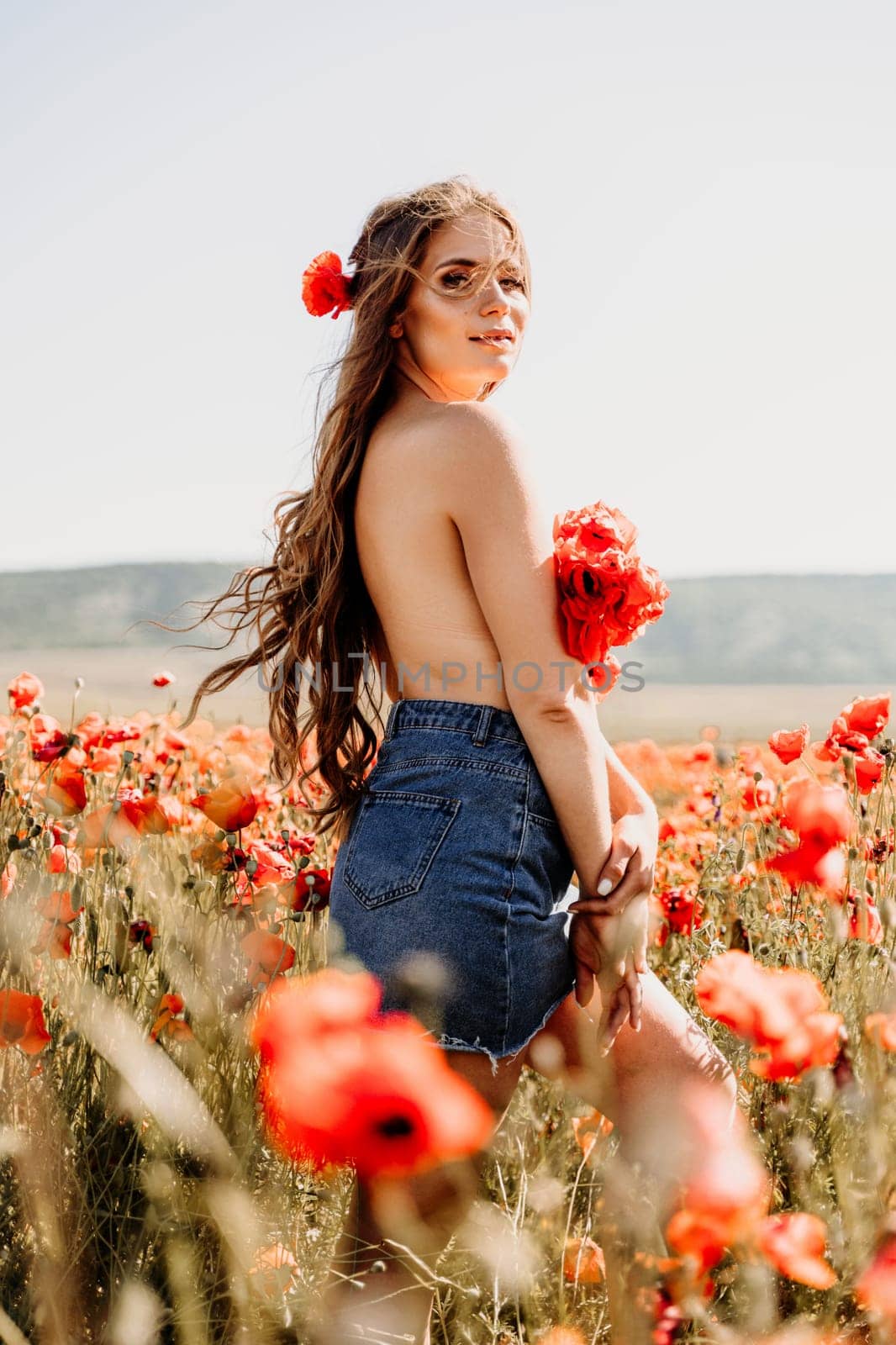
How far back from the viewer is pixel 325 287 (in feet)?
6.19

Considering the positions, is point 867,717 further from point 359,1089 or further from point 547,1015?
point 359,1089

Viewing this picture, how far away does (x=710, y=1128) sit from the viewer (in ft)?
4.47

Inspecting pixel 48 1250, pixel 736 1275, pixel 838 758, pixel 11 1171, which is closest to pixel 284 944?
pixel 11 1171

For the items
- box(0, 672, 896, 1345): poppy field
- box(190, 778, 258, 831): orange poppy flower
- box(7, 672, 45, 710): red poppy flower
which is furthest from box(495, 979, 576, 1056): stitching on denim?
box(7, 672, 45, 710): red poppy flower

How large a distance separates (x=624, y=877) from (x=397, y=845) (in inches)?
12.6

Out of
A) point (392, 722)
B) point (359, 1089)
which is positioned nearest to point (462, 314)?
point (392, 722)

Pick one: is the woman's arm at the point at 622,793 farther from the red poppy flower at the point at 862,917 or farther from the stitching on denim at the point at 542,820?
the red poppy flower at the point at 862,917

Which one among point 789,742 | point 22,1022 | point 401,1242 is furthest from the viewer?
point 789,742

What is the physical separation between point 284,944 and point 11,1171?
20.1 inches

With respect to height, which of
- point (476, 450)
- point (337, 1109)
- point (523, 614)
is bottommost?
point (337, 1109)

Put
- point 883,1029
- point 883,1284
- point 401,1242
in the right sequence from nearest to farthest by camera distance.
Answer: point 883,1284
point 883,1029
point 401,1242

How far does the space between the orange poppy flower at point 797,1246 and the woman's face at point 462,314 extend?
4.00ft

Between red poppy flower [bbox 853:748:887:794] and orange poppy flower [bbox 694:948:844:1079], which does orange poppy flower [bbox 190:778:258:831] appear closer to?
orange poppy flower [bbox 694:948:844:1079]

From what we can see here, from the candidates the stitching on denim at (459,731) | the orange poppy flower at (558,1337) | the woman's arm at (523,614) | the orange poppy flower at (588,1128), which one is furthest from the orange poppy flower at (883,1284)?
the orange poppy flower at (588,1128)
